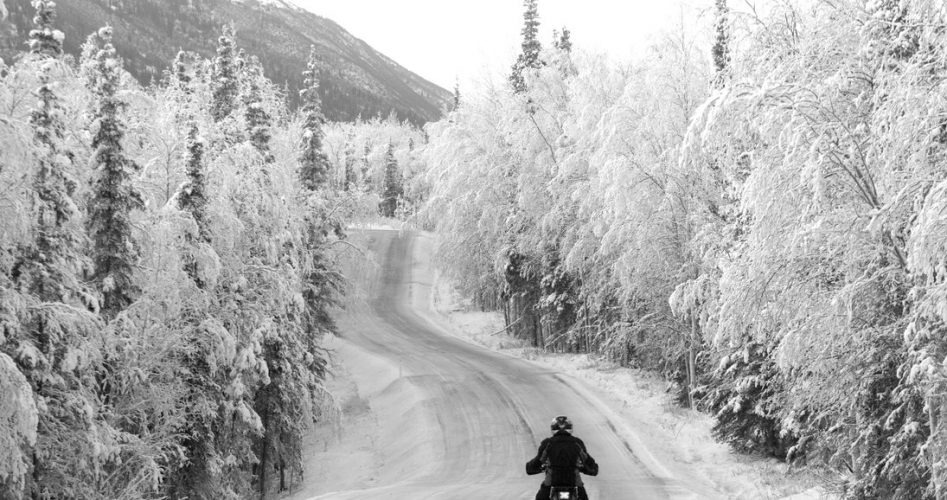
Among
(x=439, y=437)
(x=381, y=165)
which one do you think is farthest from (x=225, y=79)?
(x=381, y=165)

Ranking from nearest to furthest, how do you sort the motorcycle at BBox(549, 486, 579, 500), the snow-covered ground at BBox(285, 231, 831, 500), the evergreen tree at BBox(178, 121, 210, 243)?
1. the motorcycle at BBox(549, 486, 579, 500)
2. the evergreen tree at BBox(178, 121, 210, 243)
3. the snow-covered ground at BBox(285, 231, 831, 500)

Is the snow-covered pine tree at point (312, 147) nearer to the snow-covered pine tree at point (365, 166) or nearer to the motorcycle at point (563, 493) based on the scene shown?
the motorcycle at point (563, 493)

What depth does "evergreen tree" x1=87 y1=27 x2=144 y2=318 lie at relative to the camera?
14.3 m

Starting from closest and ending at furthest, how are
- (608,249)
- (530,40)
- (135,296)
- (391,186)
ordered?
(135,296) < (608,249) < (530,40) < (391,186)

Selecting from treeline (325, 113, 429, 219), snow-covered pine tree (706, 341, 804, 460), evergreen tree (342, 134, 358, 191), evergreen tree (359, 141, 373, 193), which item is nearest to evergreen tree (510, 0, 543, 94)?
snow-covered pine tree (706, 341, 804, 460)

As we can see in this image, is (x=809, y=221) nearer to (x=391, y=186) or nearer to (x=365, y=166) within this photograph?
(x=391, y=186)

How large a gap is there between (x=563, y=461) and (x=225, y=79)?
25.7 m

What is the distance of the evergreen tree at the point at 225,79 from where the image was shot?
2867 cm

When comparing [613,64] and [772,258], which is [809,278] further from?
[613,64]

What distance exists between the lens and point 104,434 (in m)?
13.3

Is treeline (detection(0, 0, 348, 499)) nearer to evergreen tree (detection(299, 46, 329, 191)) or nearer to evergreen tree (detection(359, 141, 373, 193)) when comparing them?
evergreen tree (detection(299, 46, 329, 191))

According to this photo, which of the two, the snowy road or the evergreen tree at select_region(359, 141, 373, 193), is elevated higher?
the evergreen tree at select_region(359, 141, 373, 193)

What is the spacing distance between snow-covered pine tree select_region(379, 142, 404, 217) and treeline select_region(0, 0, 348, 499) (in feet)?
224

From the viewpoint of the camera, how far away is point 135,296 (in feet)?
51.7
